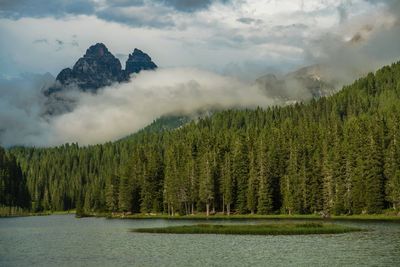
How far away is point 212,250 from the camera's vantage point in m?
76.3

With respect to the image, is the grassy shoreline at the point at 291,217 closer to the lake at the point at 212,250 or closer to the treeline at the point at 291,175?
the treeline at the point at 291,175

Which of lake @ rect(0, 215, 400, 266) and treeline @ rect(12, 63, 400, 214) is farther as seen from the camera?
treeline @ rect(12, 63, 400, 214)

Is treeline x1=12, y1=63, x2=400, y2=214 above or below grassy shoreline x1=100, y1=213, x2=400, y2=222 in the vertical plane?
above

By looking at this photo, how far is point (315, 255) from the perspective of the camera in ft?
222

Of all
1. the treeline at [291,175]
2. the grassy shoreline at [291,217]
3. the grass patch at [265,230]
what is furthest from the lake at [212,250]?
the treeline at [291,175]

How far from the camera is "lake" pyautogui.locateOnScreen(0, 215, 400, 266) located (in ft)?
213

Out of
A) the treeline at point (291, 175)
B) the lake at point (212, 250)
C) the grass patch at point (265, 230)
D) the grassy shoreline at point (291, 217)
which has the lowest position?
the lake at point (212, 250)

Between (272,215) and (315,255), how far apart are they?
90.4 metres

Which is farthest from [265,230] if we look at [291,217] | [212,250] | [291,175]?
[291,175]

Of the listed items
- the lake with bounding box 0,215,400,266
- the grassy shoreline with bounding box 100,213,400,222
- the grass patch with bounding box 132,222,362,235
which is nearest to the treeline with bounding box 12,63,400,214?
the grassy shoreline with bounding box 100,213,400,222

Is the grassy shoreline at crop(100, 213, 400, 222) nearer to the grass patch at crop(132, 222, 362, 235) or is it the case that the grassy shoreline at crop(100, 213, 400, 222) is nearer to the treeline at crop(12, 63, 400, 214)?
the treeline at crop(12, 63, 400, 214)

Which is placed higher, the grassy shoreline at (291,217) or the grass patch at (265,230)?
the grassy shoreline at (291,217)

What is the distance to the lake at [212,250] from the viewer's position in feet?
213

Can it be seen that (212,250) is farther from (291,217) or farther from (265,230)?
(291,217)
